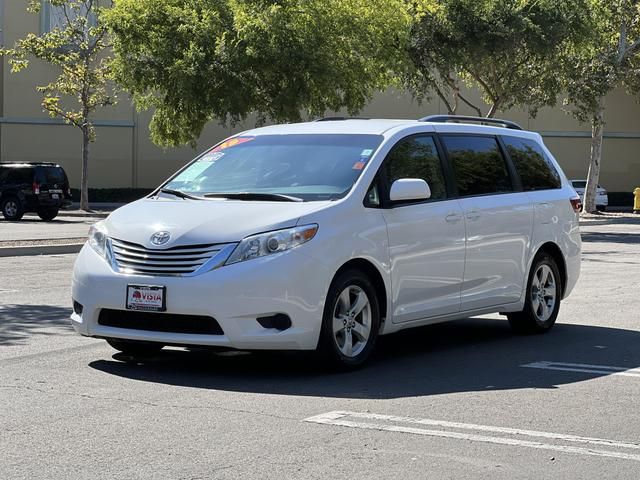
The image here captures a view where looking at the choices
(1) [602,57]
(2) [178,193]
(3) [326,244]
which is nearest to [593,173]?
(1) [602,57]

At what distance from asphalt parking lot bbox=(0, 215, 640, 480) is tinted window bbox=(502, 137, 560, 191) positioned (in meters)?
1.42

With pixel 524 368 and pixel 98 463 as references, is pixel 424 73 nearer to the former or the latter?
pixel 524 368

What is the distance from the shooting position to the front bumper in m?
8.18

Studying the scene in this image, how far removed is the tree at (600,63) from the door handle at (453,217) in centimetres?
2942

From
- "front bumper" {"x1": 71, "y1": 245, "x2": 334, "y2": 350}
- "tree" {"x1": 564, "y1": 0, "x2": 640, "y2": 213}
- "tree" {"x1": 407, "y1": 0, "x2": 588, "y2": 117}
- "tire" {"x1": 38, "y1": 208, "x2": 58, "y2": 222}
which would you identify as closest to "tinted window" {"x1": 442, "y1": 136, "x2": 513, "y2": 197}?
"front bumper" {"x1": 71, "y1": 245, "x2": 334, "y2": 350}

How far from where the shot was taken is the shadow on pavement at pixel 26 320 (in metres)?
10.7

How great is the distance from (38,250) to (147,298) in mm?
14148

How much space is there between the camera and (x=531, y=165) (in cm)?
1139

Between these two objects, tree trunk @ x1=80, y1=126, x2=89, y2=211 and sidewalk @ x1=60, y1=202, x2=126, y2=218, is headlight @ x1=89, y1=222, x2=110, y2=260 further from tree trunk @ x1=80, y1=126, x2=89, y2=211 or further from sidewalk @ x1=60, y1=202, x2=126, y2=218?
tree trunk @ x1=80, y1=126, x2=89, y2=211

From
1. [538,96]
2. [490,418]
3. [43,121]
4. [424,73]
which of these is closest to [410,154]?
[490,418]

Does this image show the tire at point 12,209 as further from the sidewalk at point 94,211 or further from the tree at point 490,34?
the tree at point 490,34

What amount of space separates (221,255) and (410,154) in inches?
86.0

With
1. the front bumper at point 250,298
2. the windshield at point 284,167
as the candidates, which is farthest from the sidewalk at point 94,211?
the front bumper at point 250,298

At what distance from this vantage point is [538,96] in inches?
1593
